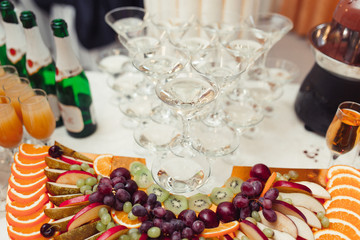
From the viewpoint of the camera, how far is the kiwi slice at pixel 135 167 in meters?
0.99

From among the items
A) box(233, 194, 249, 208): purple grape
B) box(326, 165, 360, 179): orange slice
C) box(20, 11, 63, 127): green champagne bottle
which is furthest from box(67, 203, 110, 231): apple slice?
box(326, 165, 360, 179): orange slice

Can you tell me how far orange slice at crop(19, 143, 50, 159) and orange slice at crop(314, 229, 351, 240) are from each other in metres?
0.79

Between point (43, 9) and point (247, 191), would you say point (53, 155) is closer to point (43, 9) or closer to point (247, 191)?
point (247, 191)

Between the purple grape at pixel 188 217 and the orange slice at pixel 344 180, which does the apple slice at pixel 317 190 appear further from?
the purple grape at pixel 188 217

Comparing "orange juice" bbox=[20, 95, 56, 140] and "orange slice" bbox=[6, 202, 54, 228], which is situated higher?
"orange juice" bbox=[20, 95, 56, 140]

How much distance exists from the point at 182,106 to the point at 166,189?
24cm

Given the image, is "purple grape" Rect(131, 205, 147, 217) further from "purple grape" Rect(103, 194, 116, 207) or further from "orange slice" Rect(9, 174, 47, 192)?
"orange slice" Rect(9, 174, 47, 192)

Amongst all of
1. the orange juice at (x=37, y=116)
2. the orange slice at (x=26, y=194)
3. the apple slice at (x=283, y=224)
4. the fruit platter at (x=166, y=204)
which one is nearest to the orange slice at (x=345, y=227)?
the fruit platter at (x=166, y=204)

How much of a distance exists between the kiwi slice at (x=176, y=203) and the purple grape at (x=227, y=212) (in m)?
0.10

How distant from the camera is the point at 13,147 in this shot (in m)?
1.11

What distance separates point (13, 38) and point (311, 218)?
111 centimetres

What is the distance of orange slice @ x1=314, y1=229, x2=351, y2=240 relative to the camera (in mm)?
812

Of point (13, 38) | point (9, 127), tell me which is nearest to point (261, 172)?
point (9, 127)

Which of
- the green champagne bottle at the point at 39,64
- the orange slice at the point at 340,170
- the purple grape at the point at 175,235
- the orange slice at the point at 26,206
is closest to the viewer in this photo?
the purple grape at the point at 175,235
